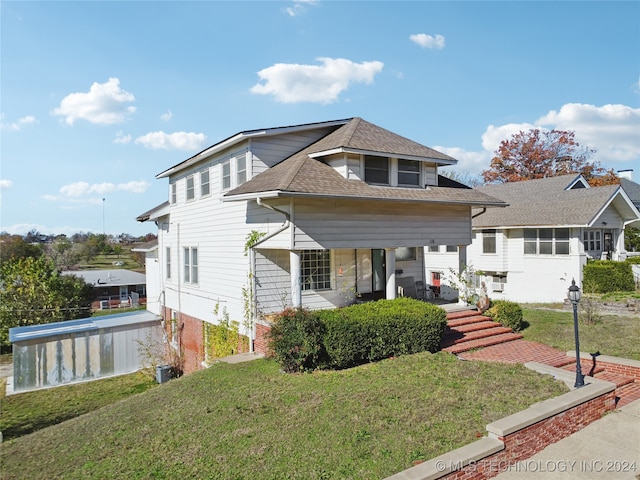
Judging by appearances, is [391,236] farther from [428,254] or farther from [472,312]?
[428,254]

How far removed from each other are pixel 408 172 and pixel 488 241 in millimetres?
13377

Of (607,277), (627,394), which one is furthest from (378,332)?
(607,277)

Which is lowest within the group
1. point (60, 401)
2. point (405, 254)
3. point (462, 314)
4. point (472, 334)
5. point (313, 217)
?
point (60, 401)

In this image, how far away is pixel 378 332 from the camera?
9266 mm

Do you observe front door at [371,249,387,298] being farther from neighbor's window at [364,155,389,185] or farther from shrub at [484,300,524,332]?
shrub at [484,300,524,332]

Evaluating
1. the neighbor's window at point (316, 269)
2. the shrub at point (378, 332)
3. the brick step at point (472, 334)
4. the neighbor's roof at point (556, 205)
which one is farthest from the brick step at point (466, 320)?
the neighbor's roof at point (556, 205)

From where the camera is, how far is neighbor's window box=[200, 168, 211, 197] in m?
15.2

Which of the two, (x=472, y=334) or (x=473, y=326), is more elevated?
(x=473, y=326)

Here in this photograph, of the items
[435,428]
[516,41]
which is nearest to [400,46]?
[516,41]

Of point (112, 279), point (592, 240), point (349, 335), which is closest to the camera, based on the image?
point (349, 335)

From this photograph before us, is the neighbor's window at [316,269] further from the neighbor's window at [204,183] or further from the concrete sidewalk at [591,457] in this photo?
the concrete sidewalk at [591,457]

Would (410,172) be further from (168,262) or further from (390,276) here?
(168,262)

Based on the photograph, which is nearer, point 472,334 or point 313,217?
point 313,217

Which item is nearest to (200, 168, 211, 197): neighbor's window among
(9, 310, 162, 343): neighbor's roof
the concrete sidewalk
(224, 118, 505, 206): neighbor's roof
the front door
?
(224, 118, 505, 206): neighbor's roof
